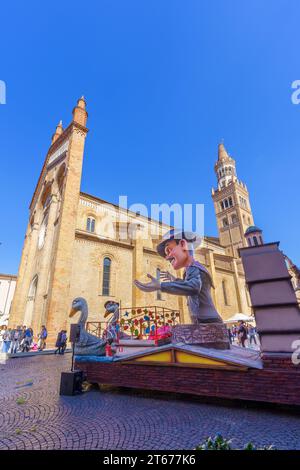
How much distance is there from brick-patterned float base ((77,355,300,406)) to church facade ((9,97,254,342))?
10806 mm

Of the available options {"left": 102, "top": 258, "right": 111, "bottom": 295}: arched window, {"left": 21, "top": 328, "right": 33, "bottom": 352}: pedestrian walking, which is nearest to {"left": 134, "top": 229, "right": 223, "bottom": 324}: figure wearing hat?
{"left": 21, "top": 328, "right": 33, "bottom": 352}: pedestrian walking

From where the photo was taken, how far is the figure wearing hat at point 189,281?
5.46m

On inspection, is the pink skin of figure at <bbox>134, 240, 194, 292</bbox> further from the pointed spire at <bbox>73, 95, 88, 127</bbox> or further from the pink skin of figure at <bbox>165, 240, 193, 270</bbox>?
the pointed spire at <bbox>73, 95, 88, 127</bbox>

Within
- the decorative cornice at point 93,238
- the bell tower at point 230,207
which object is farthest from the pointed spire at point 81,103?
the bell tower at point 230,207

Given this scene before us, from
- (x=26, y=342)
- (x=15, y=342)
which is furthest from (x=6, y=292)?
(x=26, y=342)

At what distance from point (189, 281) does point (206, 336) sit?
154 cm

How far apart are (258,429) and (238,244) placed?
40480 millimetres

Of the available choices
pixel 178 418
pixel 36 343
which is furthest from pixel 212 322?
pixel 36 343

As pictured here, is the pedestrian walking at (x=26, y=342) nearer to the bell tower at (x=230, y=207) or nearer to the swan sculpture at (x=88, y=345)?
the swan sculpture at (x=88, y=345)

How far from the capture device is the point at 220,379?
452cm

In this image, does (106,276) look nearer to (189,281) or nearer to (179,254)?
(179,254)
